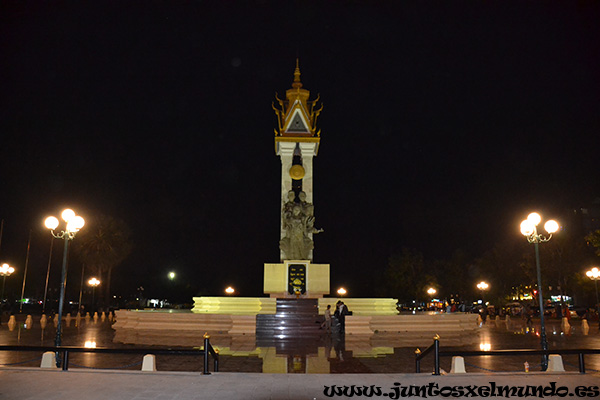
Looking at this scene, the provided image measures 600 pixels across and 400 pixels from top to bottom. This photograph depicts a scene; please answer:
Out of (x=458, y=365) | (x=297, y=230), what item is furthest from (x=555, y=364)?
(x=297, y=230)

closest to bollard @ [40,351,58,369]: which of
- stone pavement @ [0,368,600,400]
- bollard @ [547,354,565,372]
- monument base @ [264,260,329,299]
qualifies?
stone pavement @ [0,368,600,400]

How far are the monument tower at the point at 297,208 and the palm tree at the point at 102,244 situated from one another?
23565 mm

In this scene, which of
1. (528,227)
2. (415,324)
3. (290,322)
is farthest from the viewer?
(415,324)

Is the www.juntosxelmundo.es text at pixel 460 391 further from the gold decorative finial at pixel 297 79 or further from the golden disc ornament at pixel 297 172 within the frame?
the gold decorative finial at pixel 297 79

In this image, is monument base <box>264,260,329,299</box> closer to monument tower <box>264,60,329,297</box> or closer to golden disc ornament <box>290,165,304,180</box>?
monument tower <box>264,60,329,297</box>

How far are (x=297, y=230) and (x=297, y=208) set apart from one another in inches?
54.6

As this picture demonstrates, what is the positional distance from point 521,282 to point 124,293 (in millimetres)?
51092

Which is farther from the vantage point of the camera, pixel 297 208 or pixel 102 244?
pixel 102 244

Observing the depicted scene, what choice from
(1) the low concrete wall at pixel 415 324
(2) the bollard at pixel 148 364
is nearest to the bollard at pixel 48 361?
(2) the bollard at pixel 148 364

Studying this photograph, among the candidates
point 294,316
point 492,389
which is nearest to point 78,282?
point 294,316

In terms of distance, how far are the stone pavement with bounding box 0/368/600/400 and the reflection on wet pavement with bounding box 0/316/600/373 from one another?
2.00ft

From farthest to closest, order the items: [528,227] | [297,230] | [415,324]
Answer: [297,230] → [415,324] → [528,227]

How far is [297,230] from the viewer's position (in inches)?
1141

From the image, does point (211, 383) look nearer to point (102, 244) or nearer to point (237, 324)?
point (237, 324)
